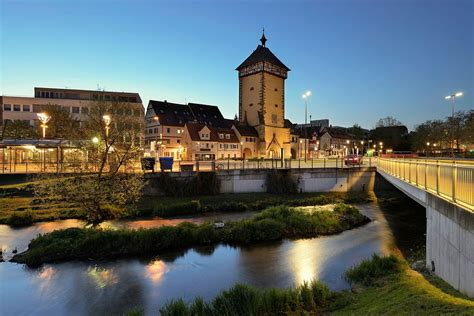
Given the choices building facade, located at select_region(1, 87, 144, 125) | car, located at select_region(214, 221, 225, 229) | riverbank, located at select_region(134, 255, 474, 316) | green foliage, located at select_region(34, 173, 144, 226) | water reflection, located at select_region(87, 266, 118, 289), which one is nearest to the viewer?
riverbank, located at select_region(134, 255, 474, 316)

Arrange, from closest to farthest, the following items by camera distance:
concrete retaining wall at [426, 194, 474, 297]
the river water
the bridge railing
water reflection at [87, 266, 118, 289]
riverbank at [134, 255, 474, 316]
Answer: concrete retaining wall at [426, 194, 474, 297] → riverbank at [134, 255, 474, 316] → the bridge railing → the river water → water reflection at [87, 266, 118, 289]

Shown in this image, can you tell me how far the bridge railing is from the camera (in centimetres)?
749

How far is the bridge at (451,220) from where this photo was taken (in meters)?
7.21

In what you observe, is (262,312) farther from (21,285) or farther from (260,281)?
(21,285)

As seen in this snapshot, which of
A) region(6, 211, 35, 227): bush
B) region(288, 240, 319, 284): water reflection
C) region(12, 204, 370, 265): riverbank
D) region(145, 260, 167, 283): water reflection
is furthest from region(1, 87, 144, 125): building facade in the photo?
region(288, 240, 319, 284): water reflection

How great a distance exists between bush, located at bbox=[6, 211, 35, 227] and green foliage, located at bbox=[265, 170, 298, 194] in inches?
821

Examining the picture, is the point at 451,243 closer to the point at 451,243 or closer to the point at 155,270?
the point at 451,243

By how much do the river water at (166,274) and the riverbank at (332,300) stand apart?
62.0 inches

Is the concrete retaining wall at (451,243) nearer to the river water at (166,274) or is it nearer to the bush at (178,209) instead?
the river water at (166,274)

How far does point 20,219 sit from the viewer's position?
19891 mm

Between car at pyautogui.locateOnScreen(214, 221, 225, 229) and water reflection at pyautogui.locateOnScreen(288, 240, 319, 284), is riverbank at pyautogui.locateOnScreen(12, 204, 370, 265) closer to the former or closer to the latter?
car at pyautogui.locateOnScreen(214, 221, 225, 229)

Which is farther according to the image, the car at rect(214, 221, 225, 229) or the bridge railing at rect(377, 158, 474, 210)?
the car at rect(214, 221, 225, 229)

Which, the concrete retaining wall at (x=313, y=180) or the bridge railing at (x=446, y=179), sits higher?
the bridge railing at (x=446, y=179)

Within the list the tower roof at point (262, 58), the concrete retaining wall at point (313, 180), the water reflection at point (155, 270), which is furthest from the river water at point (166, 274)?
the tower roof at point (262, 58)
